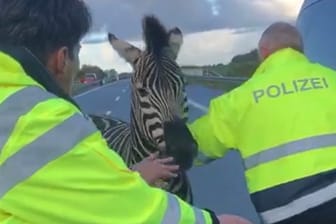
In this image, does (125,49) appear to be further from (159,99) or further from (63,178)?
(63,178)

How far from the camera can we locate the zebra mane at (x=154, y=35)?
16.5ft

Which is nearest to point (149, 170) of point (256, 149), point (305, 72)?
point (256, 149)

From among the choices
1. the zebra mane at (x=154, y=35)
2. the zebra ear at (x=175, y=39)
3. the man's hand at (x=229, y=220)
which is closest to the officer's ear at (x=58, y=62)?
the man's hand at (x=229, y=220)

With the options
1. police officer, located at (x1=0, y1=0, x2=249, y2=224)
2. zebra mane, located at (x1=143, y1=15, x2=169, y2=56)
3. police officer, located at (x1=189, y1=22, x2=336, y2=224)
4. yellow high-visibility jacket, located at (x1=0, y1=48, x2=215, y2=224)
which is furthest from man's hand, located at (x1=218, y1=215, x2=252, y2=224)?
zebra mane, located at (x1=143, y1=15, x2=169, y2=56)

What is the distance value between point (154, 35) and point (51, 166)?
2.75 m

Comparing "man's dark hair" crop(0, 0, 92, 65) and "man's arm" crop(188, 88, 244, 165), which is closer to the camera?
"man's dark hair" crop(0, 0, 92, 65)

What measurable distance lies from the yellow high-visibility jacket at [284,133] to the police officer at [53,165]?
221 cm

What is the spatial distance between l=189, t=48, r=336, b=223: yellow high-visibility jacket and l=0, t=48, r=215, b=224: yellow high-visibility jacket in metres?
2.34

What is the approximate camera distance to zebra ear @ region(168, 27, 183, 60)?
17.0 ft

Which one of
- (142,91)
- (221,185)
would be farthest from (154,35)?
(221,185)

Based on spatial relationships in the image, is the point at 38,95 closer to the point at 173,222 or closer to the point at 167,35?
the point at 173,222

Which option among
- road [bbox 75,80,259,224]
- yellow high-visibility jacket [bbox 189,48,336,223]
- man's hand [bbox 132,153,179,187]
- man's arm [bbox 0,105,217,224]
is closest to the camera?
man's arm [bbox 0,105,217,224]

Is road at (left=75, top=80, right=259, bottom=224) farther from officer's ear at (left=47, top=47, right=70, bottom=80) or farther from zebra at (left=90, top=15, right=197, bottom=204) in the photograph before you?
officer's ear at (left=47, top=47, right=70, bottom=80)

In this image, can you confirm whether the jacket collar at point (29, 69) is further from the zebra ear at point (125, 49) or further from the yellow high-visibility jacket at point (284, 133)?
the zebra ear at point (125, 49)
